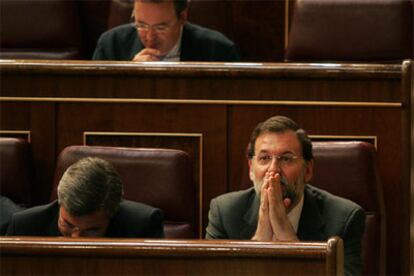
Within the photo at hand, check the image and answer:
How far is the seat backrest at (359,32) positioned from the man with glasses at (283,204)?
0.33 m

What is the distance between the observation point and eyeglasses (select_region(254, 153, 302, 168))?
987mm

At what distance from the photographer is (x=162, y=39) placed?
128 cm

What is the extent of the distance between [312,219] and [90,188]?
204mm

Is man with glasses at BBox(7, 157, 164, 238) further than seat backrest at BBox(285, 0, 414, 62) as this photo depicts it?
No

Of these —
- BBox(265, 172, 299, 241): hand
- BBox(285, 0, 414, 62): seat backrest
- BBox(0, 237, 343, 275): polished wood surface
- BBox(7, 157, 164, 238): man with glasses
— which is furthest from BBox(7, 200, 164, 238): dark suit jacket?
BBox(285, 0, 414, 62): seat backrest

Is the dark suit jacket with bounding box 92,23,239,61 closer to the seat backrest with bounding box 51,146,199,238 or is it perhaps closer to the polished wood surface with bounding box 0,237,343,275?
the seat backrest with bounding box 51,146,199,238

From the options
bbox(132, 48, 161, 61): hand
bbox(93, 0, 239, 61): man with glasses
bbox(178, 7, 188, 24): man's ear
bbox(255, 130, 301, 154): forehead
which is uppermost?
bbox(178, 7, 188, 24): man's ear

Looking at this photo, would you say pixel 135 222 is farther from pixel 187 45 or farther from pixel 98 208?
pixel 187 45

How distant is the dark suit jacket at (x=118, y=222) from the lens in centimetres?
96

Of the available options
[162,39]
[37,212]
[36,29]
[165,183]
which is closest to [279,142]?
[165,183]

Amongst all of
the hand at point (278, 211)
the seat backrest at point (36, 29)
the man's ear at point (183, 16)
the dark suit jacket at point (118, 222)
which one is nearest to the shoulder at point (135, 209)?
the dark suit jacket at point (118, 222)

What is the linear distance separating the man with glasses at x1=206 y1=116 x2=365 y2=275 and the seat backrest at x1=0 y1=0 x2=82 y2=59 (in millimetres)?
525

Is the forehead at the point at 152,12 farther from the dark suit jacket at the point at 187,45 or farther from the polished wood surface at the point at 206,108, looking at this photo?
the polished wood surface at the point at 206,108

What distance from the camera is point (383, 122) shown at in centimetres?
110
